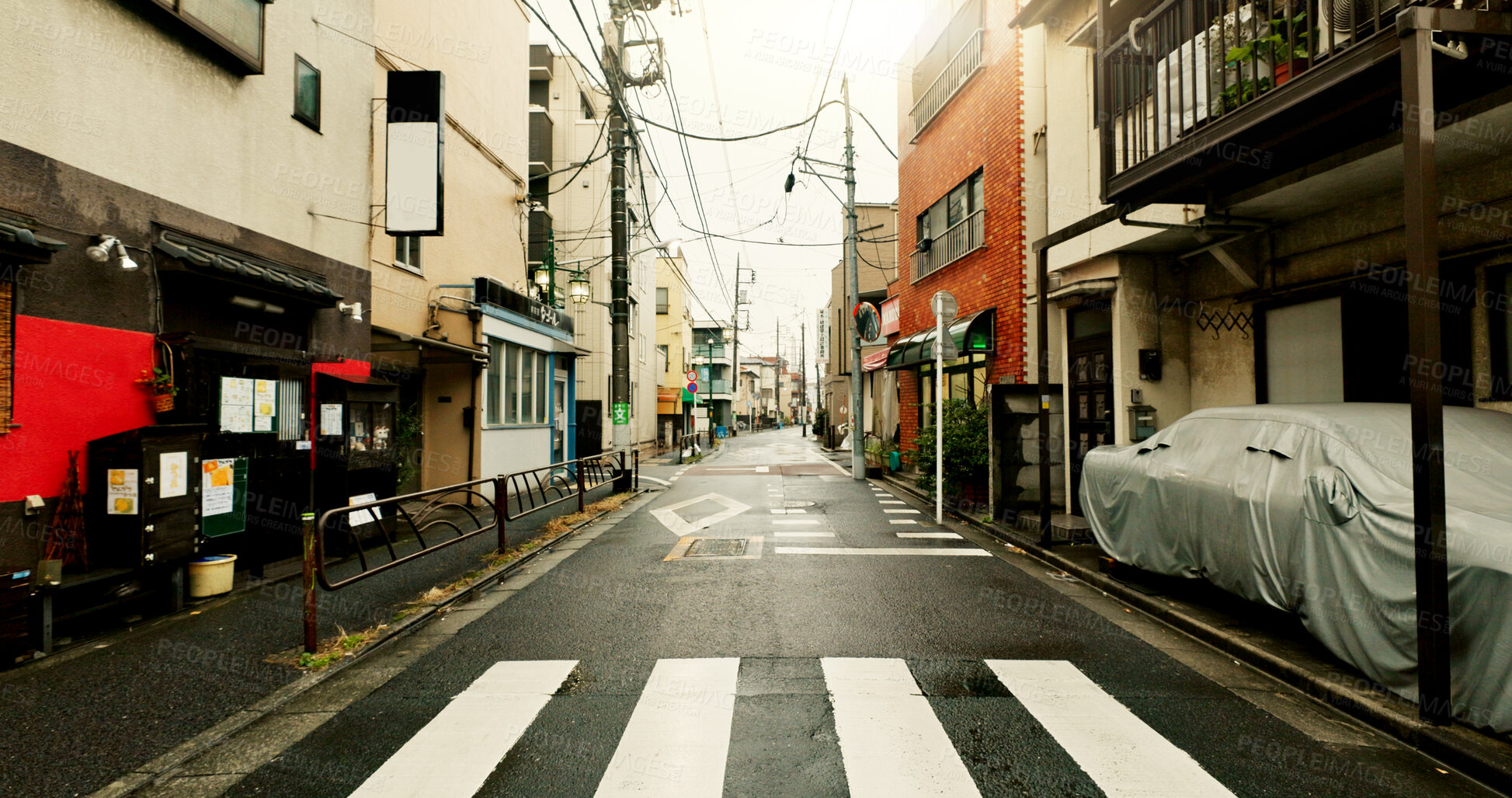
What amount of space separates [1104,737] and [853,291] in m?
16.0

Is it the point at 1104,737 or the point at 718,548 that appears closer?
the point at 1104,737

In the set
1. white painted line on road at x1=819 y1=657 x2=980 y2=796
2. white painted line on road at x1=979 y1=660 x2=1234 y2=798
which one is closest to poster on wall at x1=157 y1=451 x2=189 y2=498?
white painted line on road at x1=819 y1=657 x2=980 y2=796

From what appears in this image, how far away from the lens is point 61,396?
212 inches

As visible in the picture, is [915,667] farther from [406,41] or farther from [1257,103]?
[406,41]

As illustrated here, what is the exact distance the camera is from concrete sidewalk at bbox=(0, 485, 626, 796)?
3.37 meters

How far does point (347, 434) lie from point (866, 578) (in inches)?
254

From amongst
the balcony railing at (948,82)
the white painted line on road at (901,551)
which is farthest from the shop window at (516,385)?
the balcony railing at (948,82)

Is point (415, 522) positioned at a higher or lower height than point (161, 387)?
lower

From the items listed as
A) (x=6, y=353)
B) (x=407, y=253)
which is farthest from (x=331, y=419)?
(x=407, y=253)

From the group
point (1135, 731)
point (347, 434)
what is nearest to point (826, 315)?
point (347, 434)

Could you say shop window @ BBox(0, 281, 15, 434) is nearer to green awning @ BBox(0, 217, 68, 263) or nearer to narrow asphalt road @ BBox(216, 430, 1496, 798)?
green awning @ BBox(0, 217, 68, 263)

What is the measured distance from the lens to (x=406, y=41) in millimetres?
11211

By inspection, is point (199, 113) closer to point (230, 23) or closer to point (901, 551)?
point (230, 23)

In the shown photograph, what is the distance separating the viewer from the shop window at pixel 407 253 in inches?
424
